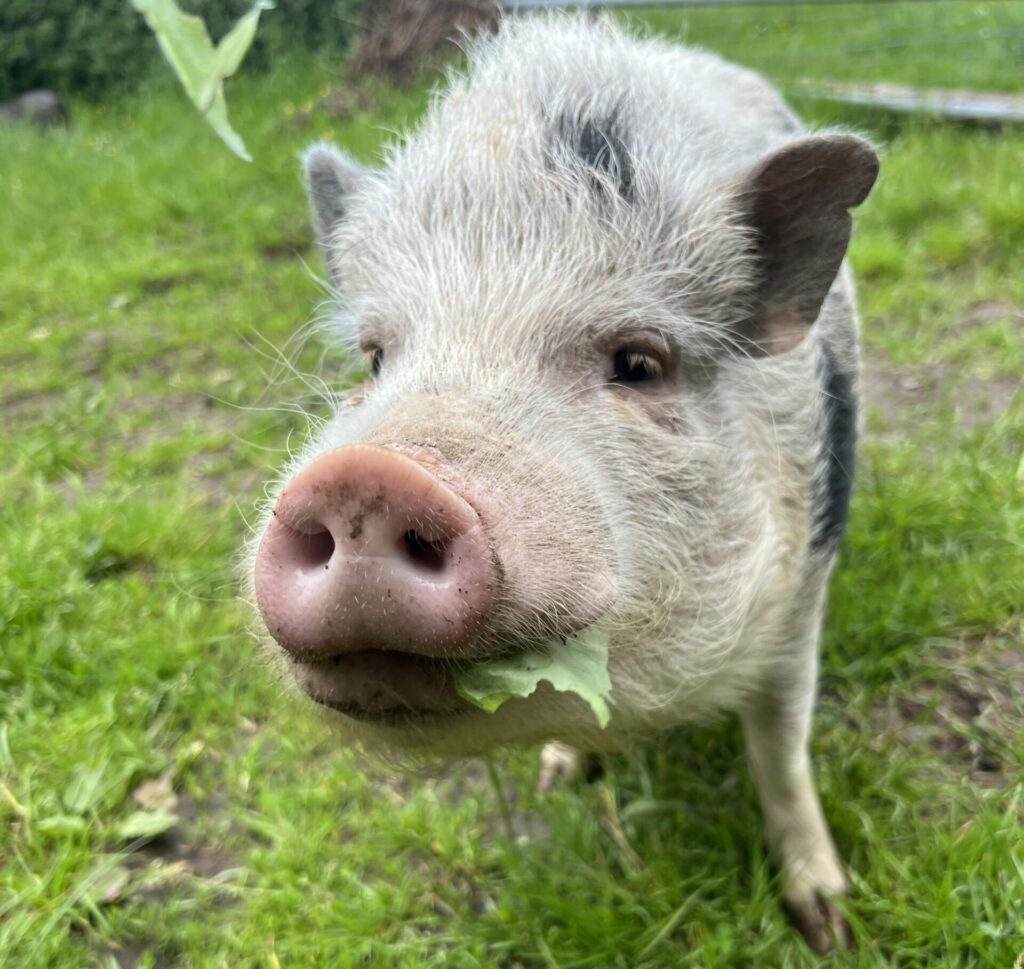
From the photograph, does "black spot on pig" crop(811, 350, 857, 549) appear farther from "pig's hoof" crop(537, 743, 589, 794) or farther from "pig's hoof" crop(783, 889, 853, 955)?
"pig's hoof" crop(537, 743, 589, 794)

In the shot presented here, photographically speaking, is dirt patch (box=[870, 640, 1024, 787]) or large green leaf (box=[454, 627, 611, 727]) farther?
dirt patch (box=[870, 640, 1024, 787])

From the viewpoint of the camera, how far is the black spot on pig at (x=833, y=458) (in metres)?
2.09

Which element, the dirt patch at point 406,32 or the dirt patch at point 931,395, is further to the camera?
the dirt patch at point 406,32

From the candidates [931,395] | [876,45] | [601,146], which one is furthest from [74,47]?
[601,146]

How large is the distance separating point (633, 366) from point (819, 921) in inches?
56.4

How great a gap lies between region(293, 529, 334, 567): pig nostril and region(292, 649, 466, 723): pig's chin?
0.48 feet

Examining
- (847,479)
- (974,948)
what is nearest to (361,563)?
(847,479)

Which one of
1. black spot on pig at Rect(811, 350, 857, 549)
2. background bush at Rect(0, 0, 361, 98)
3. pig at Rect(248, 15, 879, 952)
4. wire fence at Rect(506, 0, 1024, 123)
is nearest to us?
pig at Rect(248, 15, 879, 952)

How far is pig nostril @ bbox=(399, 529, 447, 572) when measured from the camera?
43.9 inches

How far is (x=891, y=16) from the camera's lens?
25.3 ft

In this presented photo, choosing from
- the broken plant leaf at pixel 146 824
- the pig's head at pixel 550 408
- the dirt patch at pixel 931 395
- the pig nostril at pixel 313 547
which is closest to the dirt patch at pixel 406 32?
the dirt patch at pixel 931 395

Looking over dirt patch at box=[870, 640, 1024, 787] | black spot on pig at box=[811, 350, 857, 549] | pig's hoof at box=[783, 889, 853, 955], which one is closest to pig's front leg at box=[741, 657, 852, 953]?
pig's hoof at box=[783, 889, 853, 955]

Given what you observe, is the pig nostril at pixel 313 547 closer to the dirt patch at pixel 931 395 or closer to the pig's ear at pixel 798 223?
the pig's ear at pixel 798 223

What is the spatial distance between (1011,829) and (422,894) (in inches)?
57.0
